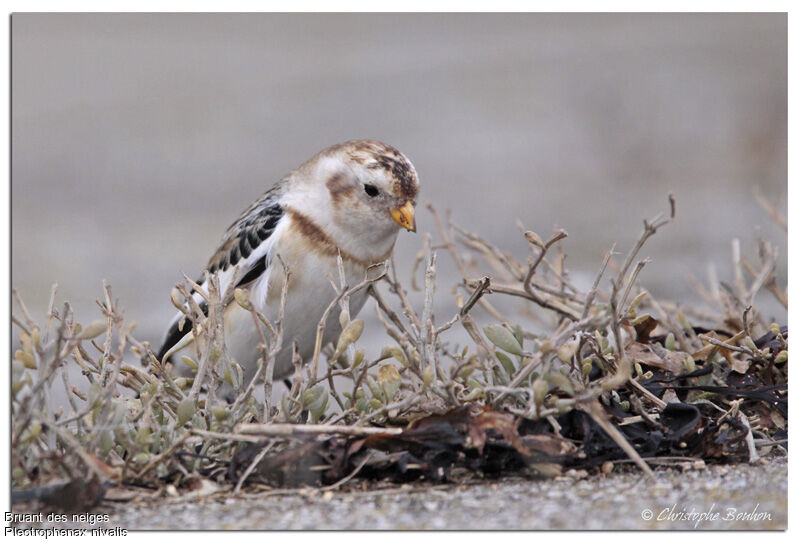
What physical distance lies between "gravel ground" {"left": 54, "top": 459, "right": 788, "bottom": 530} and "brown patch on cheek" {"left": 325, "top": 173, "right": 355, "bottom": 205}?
1.37 metres

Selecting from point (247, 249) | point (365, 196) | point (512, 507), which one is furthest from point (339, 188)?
point (512, 507)

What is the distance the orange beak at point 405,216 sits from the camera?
309cm

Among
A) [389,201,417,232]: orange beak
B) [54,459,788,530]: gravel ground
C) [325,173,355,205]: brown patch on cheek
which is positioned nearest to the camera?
[54,459,788,530]: gravel ground

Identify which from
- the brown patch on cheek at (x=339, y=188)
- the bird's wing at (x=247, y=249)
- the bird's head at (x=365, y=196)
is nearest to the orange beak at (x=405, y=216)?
the bird's head at (x=365, y=196)

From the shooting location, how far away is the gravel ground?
185cm

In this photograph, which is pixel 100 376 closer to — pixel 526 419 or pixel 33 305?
pixel 526 419

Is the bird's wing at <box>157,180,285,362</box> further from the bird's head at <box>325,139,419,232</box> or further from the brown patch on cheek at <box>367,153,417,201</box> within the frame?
the brown patch on cheek at <box>367,153,417,201</box>

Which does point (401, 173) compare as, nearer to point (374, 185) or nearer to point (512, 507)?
point (374, 185)

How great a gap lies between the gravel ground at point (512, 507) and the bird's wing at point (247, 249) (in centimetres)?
128

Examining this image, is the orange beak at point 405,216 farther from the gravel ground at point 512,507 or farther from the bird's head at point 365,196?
the gravel ground at point 512,507

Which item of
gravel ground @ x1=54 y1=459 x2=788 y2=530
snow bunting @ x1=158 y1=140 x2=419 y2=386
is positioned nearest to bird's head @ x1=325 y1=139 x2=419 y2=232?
snow bunting @ x1=158 y1=140 x2=419 y2=386

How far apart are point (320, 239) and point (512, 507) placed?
4.86 ft

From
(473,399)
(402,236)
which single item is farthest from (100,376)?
(402,236)

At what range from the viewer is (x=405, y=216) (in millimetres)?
3119
